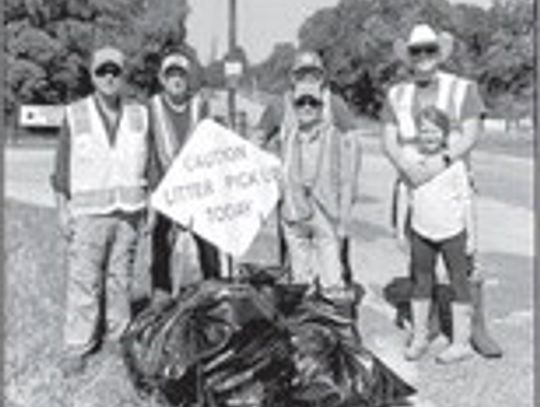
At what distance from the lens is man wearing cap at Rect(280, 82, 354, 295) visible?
6430mm

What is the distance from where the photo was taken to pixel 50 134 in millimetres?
27266

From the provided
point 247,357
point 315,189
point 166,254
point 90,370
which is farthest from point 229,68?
point 247,357

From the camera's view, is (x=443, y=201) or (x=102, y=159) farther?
(x=443, y=201)

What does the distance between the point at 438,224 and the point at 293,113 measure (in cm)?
97

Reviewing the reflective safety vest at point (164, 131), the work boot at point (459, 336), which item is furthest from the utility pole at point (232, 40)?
the work boot at point (459, 336)

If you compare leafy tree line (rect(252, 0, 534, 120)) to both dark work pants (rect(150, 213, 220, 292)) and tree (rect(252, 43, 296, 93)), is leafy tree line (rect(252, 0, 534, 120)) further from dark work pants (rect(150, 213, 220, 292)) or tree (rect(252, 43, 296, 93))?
dark work pants (rect(150, 213, 220, 292))

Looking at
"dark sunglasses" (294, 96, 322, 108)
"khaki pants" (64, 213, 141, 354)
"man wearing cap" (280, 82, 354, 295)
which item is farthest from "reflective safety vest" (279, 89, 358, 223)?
"khaki pants" (64, 213, 141, 354)

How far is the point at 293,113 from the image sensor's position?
6477mm

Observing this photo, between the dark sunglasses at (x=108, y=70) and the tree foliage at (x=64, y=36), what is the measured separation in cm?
1389

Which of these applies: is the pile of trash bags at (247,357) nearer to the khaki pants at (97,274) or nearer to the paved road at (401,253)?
the khaki pants at (97,274)

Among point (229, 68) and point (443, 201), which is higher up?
point (229, 68)

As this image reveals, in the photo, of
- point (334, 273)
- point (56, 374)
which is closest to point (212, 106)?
point (334, 273)

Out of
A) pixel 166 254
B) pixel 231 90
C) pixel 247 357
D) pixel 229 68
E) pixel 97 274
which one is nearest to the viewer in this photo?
pixel 247 357

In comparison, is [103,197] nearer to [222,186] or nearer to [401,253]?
[222,186]
